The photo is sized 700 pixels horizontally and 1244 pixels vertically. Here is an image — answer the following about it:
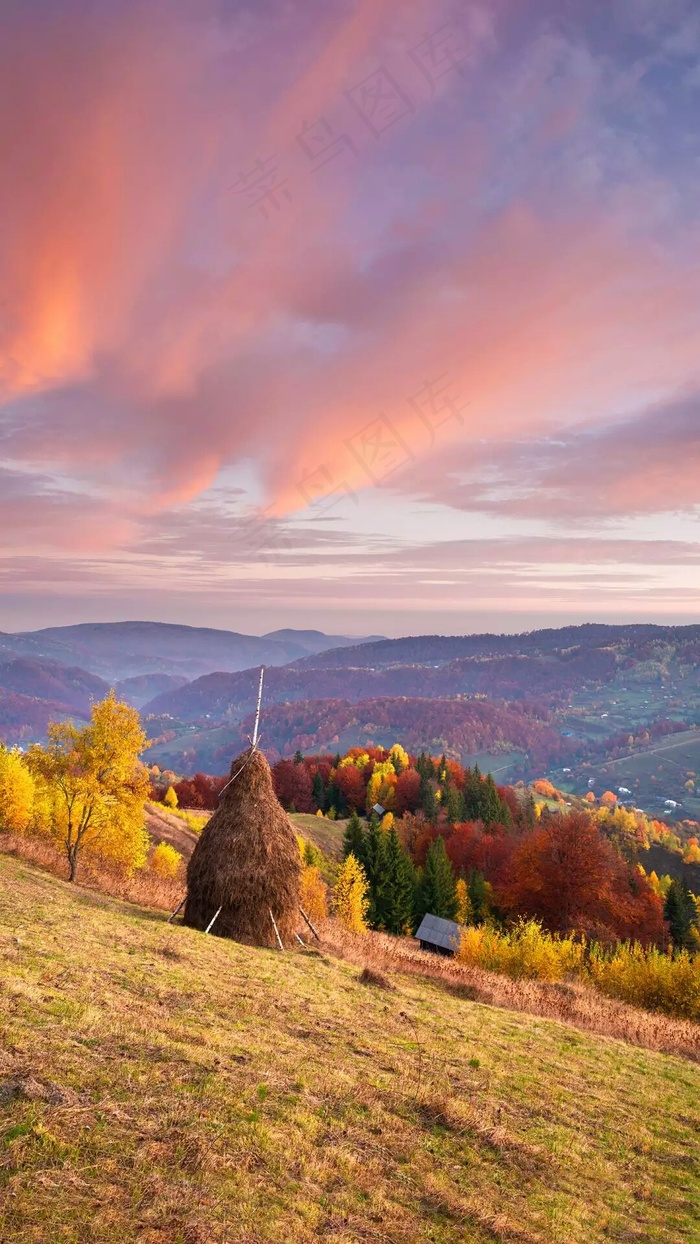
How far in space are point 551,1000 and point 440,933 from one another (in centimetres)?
3919

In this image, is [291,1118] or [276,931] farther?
[276,931]

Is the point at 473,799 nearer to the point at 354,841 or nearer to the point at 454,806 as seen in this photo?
the point at 454,806

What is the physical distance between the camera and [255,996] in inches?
619

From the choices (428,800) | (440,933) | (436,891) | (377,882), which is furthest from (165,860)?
(428,800)

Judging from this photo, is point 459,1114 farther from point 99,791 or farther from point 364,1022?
point 99,791

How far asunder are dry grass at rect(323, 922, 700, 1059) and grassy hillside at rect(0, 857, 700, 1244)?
14.7ft

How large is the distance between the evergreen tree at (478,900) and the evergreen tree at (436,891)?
568cm

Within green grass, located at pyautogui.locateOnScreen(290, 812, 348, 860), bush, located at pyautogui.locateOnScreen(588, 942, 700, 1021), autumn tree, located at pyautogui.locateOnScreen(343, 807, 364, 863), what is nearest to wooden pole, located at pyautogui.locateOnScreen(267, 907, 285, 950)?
bush, located at pyautogui.locateOnScreen(588, 942, 700, 1021)

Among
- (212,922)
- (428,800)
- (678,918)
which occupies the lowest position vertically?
(678,918)

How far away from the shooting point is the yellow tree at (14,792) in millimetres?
42719

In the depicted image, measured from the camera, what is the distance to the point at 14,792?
43.2 m

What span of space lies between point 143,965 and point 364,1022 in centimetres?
624

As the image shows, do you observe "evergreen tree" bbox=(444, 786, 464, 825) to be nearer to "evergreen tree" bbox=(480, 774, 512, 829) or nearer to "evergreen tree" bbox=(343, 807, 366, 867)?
"evergreen tree" bbox=(480, 774, 512, 829)

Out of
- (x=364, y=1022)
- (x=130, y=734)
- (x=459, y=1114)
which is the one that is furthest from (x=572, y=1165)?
(x=130, y=734)
